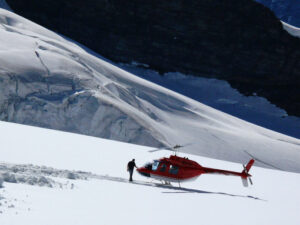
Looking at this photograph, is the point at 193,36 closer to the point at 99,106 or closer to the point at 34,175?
the point at 99,106

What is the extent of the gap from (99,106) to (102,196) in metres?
23.9

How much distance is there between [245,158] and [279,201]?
70.0 feet

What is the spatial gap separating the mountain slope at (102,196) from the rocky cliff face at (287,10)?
83156mm

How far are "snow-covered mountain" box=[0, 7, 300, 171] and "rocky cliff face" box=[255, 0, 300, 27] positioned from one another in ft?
193

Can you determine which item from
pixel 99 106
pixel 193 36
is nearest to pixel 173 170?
pixel 99 106

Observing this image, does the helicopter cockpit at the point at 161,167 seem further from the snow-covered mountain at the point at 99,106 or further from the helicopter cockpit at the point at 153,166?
the snow-covered mountain at the point at 99,106

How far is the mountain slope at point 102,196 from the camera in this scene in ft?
30.2

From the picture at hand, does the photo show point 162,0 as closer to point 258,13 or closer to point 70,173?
point 258,13

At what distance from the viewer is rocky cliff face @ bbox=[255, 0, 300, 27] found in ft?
321

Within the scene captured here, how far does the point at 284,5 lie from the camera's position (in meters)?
101

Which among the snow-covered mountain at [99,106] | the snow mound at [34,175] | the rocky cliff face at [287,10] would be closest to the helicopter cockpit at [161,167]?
the snow mound at [34,175]

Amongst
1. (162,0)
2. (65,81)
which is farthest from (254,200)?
(162,0)

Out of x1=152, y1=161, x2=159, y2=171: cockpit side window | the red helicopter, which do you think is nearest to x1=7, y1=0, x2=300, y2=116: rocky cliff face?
the red helicopter

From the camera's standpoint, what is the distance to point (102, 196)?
1169 centimetres
